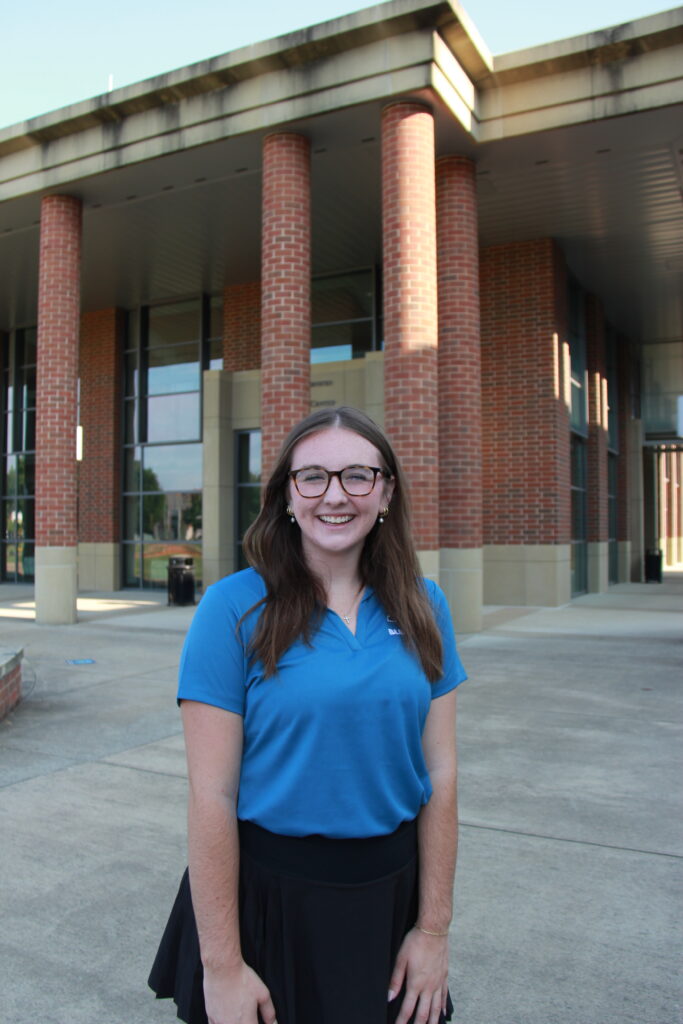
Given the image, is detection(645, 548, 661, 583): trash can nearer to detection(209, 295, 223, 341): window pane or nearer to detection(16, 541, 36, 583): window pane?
detection(209, 295, 223, 341): window pane

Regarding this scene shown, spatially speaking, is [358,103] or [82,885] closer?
[82,885]

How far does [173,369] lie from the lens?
65.5 ft

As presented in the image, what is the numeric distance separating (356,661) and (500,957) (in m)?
1.90

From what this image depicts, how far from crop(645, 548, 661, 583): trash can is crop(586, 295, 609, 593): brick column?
4.93m

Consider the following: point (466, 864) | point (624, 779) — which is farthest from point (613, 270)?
point (466, 864)

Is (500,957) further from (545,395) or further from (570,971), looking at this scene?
(545,395)

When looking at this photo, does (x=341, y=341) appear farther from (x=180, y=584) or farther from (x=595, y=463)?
(x=595, y=463)

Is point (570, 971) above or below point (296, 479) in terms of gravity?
below

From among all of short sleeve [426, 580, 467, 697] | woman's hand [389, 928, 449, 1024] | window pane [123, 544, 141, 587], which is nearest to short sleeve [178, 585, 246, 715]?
short sleeve [426, 580, 467, 697]

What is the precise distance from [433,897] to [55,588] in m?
12.2

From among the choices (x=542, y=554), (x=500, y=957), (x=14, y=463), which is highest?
(x=14, y=463)

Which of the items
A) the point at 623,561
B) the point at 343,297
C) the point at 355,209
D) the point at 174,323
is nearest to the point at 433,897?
the point at 355,209

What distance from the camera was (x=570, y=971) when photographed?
2873 millimetres

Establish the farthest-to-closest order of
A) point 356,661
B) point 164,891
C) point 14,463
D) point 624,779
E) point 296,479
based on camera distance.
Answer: point 14,463, point 624,779, point 164,891, point 296,479, point 356,661
